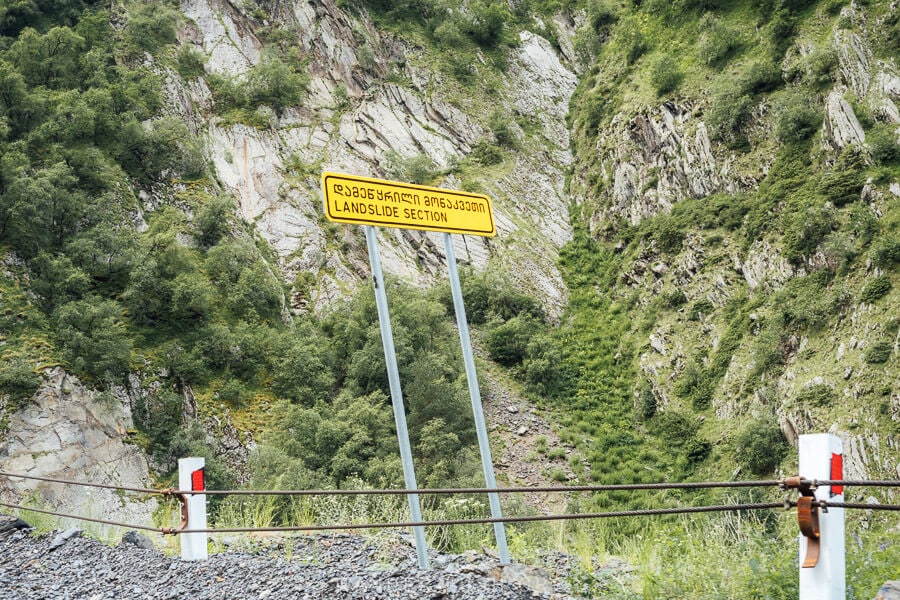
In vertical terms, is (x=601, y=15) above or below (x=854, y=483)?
above

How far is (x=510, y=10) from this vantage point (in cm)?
Answer: 4697

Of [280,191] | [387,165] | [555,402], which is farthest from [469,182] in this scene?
[555,402]

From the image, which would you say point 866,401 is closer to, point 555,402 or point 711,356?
point 711,356

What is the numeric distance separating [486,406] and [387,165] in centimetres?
1479

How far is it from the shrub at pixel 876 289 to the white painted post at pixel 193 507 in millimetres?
19901

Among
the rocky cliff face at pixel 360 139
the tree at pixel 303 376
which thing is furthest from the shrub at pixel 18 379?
the rocky cliff face at pixel 360 139

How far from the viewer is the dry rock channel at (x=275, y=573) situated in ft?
12.8

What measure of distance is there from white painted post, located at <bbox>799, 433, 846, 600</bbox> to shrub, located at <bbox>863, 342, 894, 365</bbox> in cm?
1832

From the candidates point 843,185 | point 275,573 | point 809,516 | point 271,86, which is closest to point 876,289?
point 843,185

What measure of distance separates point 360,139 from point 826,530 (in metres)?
34.5

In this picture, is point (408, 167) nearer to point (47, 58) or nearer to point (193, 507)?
point (47, 58)

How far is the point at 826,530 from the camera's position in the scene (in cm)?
186

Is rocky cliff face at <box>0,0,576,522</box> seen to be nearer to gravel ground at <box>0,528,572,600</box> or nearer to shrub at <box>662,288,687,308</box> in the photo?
shrub at <box>662,288,687,308</box>

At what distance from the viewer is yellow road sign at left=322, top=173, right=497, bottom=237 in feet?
15.8
